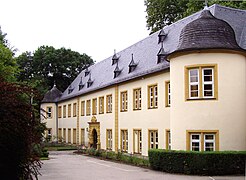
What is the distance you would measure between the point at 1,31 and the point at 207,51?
26.9 metres

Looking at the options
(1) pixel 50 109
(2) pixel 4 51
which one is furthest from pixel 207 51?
(1) pixel 50 109

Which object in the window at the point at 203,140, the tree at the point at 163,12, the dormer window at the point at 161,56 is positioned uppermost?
the tree at the point at 163,12

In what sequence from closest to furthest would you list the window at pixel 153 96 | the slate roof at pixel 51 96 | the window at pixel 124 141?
the window at pixel 153 96 < the window at pixel 124 141 < the slate roof at pixel 51 96

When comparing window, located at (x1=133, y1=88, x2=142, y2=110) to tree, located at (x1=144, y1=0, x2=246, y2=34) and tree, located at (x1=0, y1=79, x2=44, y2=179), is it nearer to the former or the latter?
tree, located at (x1=144, y1=0, x2=246, y2=34)

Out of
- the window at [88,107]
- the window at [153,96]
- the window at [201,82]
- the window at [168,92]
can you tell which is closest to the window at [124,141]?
the window at [153,96]

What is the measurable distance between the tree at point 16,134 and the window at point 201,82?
11740 millimetres

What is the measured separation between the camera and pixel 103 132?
117 ft

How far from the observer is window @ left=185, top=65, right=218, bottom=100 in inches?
787

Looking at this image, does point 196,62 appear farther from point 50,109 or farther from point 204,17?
point 50,109

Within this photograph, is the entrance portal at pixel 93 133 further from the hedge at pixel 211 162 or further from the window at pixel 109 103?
the hedge at pixel 211 162

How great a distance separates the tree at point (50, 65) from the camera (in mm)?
60812

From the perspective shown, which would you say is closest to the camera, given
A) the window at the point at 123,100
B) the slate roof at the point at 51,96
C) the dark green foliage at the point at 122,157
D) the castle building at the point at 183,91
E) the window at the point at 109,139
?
the castle building at the point at 183,91

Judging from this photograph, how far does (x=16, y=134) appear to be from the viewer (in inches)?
368

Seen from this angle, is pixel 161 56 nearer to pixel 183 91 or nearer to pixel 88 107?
pixel 183 91
